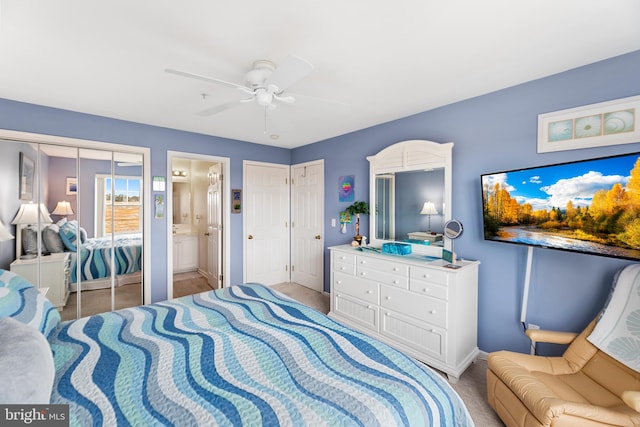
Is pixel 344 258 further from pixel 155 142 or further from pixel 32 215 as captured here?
pixel 32 215

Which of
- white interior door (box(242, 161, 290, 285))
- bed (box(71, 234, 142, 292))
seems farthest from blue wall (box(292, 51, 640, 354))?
bed (box(71, 234, 142, 292))

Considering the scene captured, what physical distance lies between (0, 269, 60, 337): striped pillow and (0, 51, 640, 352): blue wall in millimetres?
1496

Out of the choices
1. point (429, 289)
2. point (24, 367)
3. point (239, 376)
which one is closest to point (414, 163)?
point (429, 289)

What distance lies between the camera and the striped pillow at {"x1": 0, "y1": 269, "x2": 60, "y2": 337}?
1.38 metres

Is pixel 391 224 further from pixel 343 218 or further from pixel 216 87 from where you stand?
pixel 216 87

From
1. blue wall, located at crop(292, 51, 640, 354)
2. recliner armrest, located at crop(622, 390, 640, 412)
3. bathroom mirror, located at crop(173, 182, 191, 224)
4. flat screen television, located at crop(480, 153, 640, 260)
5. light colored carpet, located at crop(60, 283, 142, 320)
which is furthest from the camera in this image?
bathroom mirror, located at crop(173, 182, 191, 224)

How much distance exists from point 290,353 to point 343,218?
2.57m

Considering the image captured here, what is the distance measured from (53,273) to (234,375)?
2977 mm

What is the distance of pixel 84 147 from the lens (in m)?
3.08

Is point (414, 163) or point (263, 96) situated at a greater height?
point (263, 96)

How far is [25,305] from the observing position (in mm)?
1479

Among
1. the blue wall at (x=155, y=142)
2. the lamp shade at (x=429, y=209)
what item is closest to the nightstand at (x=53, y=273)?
the blue wall at (x=155, y=142)

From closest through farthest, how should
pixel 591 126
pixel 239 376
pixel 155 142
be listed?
pixel 239 376 → pixel 591 126 → pixel 155 142

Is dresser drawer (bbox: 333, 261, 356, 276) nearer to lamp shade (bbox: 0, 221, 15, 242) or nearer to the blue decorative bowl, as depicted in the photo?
the blue decorative bowl
